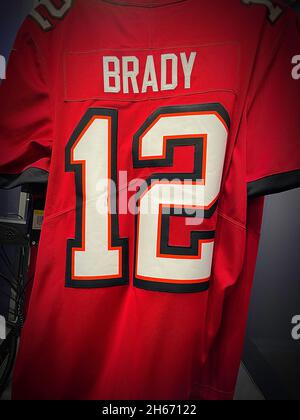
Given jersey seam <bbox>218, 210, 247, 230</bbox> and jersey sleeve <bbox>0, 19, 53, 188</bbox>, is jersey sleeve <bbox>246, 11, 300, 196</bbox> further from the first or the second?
jersey sleeve <bbox>0, 19, 53, 188</bbox>

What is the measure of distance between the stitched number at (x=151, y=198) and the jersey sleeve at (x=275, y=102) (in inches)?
2.9

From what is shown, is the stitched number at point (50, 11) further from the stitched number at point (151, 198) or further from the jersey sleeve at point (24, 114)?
the stitched number at point (151, 198)

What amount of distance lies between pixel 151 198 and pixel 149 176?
5 cm

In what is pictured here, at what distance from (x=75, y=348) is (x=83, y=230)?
25 centimetres

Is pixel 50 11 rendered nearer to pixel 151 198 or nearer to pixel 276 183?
pixel 151 198

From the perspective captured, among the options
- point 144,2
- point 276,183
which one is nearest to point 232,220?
point 276,183

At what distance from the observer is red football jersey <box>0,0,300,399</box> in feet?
1.64

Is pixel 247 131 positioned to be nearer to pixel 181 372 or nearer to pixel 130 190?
pixel 130 190

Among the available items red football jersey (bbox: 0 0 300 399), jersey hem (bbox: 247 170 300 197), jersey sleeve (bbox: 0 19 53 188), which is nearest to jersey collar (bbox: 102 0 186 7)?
red football jersey (bbox: 0 0 300 399)

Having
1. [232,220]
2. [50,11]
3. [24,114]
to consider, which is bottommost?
[232,220]

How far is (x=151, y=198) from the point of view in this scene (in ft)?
1.69

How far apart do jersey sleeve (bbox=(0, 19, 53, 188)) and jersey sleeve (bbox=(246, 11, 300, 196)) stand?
1.46ft

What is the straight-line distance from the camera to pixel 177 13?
530 mm

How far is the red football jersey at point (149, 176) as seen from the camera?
0.50 meters
